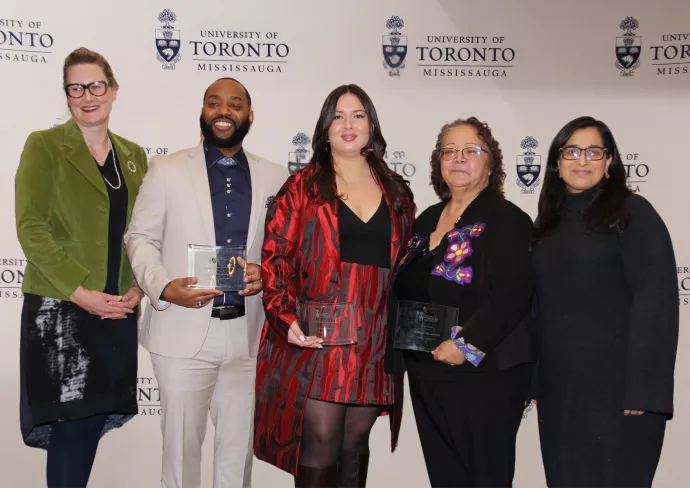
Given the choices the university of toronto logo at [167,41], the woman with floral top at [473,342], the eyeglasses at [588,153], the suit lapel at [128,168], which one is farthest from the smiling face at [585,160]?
the university of toronto logo at [167,41]

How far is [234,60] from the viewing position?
3.68 meters

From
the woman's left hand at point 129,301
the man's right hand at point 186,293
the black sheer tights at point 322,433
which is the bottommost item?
the black sheer tights at point 322,433

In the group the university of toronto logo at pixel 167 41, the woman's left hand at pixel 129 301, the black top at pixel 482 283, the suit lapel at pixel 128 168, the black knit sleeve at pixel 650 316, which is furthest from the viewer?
the university of toronto logo at pixel 167 41

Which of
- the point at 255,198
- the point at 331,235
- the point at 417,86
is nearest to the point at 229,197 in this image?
the point at 255,198

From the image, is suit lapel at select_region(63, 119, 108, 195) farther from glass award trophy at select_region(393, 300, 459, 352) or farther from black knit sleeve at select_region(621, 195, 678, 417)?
black knit sleeve at select_region(621, 195, 678, 417)

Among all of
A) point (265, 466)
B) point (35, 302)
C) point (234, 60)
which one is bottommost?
point (265, 466)

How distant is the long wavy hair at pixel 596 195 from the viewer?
239cm

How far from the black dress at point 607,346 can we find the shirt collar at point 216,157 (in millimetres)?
1316

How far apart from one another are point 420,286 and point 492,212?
1.29 ft

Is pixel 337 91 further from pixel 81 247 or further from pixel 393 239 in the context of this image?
pixel 81 247

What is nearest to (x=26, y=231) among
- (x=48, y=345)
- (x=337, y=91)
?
(x=48, y=345)

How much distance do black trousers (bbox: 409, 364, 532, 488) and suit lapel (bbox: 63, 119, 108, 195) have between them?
→ 1.62m

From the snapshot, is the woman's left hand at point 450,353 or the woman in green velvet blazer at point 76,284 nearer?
the woman's left hand at point 450,353

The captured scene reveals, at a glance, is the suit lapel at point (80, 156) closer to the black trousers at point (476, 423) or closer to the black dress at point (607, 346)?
the black trousers at point (476, 423)
